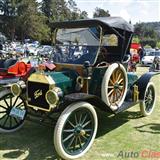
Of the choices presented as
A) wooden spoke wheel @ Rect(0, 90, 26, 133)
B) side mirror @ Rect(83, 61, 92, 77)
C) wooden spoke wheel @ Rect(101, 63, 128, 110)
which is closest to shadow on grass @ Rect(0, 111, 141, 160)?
wooden spoke wheel @ Rect(0, 90, 26, 133)

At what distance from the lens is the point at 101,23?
5.40 meters

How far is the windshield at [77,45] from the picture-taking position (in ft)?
18.5

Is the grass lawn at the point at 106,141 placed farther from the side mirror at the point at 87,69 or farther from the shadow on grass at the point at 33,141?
the side mirror at the point at 87,69

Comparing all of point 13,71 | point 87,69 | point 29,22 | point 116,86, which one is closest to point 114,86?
point 116,86

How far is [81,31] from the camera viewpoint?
19.1 feet

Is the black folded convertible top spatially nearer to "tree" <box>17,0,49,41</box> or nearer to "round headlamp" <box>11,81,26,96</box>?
"round headlamp" <box>11,81,26,96</box>

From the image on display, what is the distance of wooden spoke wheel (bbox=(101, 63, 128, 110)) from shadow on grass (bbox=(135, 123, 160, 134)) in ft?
2.24

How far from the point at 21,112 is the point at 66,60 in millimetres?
1386

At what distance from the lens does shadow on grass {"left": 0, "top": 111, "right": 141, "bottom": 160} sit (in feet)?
15.5

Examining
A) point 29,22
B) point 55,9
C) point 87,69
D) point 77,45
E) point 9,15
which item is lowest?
point 87,69

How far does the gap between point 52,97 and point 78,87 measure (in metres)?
0.74

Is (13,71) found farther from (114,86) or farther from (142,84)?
(114,86)

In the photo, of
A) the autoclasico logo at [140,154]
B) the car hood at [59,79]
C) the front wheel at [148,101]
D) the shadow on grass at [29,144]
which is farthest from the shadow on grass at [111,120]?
the car hood at [59,79]

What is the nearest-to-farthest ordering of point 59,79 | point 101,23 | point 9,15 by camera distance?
point 59,79, point 101,23, point 9,15
